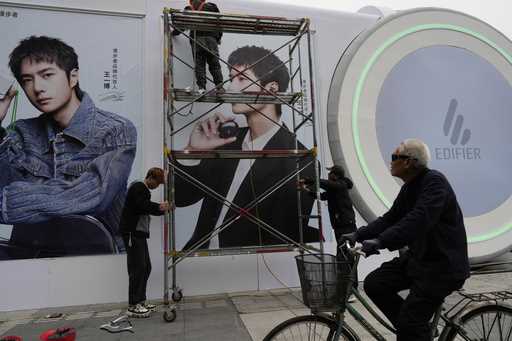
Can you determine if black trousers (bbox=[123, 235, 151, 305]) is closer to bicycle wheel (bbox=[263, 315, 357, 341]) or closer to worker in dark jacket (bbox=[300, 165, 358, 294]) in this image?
worker in dark jacket (bbox=[300, 165, 358, 294])

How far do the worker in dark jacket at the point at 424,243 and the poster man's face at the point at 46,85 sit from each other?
166 inches

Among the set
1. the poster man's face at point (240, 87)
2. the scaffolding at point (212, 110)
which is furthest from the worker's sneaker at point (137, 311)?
the poster man's face at point (240, 87)

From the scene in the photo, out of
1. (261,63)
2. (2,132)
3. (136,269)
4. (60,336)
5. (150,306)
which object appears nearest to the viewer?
(60,336)

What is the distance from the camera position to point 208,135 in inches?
200

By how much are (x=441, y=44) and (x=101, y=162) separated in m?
5.85

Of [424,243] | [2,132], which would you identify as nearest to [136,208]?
[2,132]

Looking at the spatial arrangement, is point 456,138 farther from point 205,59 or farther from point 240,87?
point 205,59

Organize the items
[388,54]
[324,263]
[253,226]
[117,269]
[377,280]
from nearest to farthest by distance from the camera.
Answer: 1. [324,263]
2. [377,280]
3. [117,269]
4. [253,226]
5. [388,54]

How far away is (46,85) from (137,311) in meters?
3.13

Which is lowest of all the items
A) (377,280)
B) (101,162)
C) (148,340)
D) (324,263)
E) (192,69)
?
(148,340)

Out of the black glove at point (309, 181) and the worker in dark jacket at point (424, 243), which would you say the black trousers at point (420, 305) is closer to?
the worker in dark jacket at point (424, 243)

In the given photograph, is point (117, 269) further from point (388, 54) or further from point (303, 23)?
point (388, 54)

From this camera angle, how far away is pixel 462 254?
2141 millimetres

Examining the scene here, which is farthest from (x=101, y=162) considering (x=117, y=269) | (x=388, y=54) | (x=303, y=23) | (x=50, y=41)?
(x=388, y=54)
